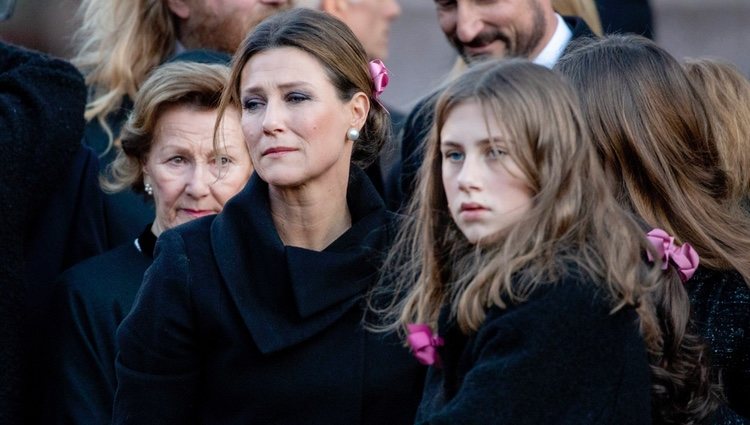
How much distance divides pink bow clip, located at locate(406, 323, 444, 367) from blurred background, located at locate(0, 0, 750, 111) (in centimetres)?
602

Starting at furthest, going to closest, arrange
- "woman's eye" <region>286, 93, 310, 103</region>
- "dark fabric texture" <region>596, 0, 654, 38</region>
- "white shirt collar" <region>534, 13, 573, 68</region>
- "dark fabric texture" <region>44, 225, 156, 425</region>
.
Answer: "dark fabric texture" <region>596, 0, 654, 38</region> < "white shirt collar" <region>534, 13, 573, 68</region> < "dark fabric texture" <region>44, 225, 156, 425</region> < "woman's eye" <region>286, 93, 310, 103</region>

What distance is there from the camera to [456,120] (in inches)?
110

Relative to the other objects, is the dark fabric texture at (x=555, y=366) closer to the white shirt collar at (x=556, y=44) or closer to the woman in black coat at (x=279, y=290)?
the woman in black coat at (x=279, y=290)

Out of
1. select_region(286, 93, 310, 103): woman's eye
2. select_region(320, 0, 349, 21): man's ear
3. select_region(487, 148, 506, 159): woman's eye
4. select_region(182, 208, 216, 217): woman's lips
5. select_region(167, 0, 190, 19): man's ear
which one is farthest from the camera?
select_region(320, 0, 349, 21): man's ear

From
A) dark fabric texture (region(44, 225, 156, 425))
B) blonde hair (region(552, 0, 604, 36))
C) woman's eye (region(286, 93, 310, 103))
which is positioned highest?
woman's eye (region(286, 93, 310, 103))

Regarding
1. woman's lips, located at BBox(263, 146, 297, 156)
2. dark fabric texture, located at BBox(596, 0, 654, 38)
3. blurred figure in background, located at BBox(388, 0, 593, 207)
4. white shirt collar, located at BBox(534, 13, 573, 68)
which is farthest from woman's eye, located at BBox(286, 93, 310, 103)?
dark fabric texture, located at BBox(596, 0, 654, 38)

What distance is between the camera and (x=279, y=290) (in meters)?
3.26

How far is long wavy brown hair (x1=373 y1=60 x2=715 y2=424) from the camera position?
2672 mm

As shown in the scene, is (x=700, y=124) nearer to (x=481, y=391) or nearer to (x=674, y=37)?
(x=481, y=391)

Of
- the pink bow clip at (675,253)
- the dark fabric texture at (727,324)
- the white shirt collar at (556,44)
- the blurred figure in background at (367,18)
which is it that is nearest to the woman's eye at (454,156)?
the pink bow clip at (675,253)

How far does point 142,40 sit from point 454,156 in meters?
2.21

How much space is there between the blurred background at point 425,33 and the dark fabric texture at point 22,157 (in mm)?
4763

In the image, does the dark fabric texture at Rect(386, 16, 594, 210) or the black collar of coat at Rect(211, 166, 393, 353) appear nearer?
the black collar of coat at Rect(211, 166, 393, 353)

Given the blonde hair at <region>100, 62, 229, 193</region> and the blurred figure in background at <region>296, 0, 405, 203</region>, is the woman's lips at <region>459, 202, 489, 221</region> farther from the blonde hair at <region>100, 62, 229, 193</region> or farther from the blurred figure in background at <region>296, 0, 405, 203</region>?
the blurred figure in background at <region>296, 0, 405, 203</region>
